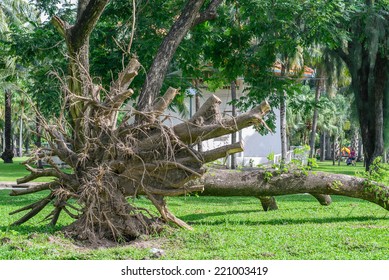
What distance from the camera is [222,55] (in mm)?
18312

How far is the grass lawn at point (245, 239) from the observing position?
28.0ft

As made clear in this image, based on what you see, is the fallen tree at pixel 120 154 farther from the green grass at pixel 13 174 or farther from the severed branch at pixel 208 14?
the green grass at pixel 13 174

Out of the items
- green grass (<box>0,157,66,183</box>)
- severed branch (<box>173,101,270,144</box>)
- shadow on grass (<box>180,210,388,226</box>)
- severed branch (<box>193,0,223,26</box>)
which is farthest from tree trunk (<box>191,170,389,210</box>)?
green grass (<box>0,157,66,183</box>)

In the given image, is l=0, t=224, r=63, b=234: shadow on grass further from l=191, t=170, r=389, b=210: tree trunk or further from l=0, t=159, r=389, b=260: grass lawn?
l=191, t=170, r=389, b=210: tree trunk

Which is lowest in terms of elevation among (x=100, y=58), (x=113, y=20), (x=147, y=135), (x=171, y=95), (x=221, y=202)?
(x=221, y=202)

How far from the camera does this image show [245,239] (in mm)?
9844

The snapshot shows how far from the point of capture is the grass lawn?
8.53 meters

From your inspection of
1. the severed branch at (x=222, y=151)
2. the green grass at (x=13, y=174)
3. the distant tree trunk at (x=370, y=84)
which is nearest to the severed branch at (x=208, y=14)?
the severed branch at (x=222, y=151)

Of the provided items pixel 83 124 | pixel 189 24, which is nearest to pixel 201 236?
pixel 83 124

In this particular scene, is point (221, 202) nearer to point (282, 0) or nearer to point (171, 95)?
point (282, 0)

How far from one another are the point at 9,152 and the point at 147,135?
129 ft

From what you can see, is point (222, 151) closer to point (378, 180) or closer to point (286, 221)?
point (286, 221)

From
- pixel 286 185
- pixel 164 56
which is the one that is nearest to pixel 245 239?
pixel 286 185
